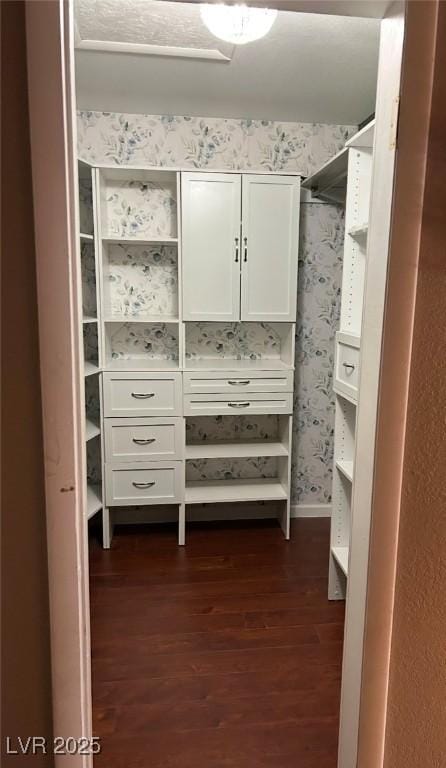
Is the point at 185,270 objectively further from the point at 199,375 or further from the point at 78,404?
the point at 78,404

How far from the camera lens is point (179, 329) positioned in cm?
276

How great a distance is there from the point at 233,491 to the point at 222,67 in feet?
7.33

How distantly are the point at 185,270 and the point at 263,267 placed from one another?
1.45ft

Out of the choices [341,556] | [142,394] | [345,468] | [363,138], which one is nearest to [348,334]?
[345,468]

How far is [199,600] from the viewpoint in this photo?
2338mm

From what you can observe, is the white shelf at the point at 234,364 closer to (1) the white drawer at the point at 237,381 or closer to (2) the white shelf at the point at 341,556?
(1) the white drawer at the point at 237,381

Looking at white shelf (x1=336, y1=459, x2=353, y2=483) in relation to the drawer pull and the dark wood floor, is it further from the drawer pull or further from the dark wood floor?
the drawer pull

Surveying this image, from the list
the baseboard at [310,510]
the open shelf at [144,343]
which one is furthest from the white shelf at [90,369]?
the baseboard at [310,510]

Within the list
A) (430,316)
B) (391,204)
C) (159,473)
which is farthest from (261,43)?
(159,473)

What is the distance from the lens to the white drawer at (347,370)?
2025mm

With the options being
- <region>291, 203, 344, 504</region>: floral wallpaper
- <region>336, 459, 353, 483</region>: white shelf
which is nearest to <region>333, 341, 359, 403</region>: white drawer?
→ <region>336, 459, 353, 483</region>: white shelf

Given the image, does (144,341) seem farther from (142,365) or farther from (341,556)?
(341,556)

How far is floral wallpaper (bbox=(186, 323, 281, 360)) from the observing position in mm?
3082

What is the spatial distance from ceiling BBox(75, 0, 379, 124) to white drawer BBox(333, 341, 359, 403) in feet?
3.98
